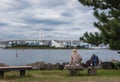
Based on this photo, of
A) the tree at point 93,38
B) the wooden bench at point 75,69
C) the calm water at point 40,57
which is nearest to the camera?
the wooden bench at point 75,69

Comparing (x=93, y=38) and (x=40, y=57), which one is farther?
(x=40, y=57)

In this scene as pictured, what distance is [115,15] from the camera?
26.6 metres

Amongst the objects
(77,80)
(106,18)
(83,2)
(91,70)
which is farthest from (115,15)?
(77,80)

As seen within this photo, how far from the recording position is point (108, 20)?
2672 centimetres

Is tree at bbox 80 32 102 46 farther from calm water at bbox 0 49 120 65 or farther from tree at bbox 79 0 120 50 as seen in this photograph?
calm water at bbox 0 49 120 65

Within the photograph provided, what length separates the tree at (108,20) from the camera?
25.4 metres

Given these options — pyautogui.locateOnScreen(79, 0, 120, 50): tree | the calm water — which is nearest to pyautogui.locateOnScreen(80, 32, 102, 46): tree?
pyautogui.locateOnScreen(79, 0, 120, 50): tree

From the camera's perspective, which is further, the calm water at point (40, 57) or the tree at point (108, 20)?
the calm water at point (40, 57)

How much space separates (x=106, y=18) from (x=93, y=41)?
6.22 feet

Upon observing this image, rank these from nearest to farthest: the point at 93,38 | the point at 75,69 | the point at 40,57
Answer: the point at 75,69
the point at 93,38
the point at 40,57

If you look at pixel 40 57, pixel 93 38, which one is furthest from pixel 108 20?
pixel 40 57

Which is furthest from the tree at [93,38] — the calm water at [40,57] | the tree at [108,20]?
the calm water at [40,57]

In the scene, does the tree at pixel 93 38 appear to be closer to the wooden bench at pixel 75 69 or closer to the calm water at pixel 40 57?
the wooden bench at pixel 75 69

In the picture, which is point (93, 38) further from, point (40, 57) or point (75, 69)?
point (40, 57)
